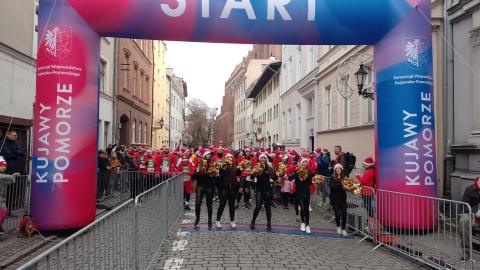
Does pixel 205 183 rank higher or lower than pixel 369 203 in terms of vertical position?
higher

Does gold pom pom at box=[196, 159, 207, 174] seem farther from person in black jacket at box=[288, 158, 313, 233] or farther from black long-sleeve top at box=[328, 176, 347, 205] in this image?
black long-sleeve top at box=[328, 176, 347, 205]

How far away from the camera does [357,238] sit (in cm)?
831

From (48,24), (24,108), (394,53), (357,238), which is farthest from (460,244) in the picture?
(24,108)

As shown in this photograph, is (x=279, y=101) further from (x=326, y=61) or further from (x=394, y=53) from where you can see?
(x=394, y=53)

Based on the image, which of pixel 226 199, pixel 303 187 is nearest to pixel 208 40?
pixel 226 199

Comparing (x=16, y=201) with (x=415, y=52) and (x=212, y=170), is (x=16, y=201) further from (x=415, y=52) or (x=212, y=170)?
(x=415, y=52)

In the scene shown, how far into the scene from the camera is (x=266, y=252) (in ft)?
22.4

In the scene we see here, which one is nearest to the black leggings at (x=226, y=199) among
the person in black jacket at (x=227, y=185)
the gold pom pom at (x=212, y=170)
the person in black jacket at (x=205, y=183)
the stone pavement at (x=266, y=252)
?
the person in black jacket at (x=227, y=185)

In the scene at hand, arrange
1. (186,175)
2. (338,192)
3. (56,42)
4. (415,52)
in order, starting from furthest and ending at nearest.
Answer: (186,175) < (338,192) < (415,52) < (56,42)

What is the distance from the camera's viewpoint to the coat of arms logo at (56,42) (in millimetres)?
7754

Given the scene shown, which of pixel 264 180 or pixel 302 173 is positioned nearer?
pixel 302 173

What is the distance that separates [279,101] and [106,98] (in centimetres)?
1731

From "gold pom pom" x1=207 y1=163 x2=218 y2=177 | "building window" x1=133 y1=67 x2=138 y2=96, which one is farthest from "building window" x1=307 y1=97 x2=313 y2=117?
"gold pom pom" x1=207 y1=163 x2=218 y2=177

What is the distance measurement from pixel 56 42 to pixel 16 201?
11.0 ft
